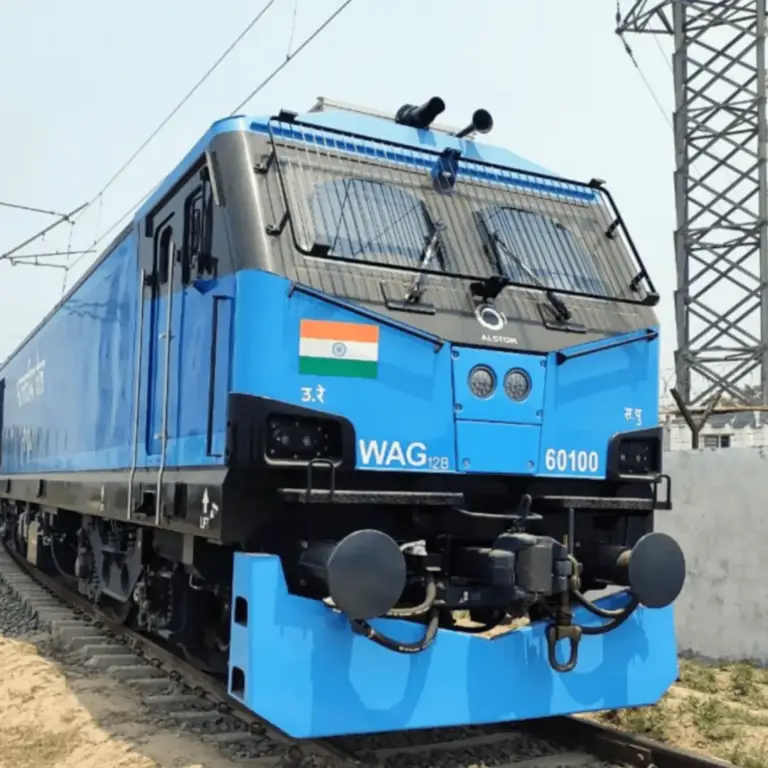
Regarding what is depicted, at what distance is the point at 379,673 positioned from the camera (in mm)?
4324

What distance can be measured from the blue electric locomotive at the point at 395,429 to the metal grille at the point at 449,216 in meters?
0.02

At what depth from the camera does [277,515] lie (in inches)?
178

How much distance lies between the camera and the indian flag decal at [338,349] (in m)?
4.46

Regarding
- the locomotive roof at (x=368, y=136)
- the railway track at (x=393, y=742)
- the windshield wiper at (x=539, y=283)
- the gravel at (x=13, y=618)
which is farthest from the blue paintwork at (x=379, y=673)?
the gravel at (x=13, y=618)

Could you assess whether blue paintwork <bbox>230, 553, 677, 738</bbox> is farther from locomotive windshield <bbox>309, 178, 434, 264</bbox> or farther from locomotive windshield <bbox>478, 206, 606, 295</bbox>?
locomotive windshield <bbox>478, 206, 606, 295</bbox>

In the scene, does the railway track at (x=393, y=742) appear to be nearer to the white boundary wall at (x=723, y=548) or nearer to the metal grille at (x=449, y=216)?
the metal grille at (x=449, y=216)

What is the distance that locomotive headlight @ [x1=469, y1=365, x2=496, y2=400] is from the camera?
477cm

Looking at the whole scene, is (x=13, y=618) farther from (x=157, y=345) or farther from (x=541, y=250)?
(x=541, y=250)

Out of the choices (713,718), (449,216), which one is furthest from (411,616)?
(713,718)

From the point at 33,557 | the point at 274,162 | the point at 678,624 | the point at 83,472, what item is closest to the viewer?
the point at 274,162

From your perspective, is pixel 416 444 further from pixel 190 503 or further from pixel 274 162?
pixel 274 162

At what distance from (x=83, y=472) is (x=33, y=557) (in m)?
3.51

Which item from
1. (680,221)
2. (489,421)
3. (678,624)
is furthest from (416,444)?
(680,221)

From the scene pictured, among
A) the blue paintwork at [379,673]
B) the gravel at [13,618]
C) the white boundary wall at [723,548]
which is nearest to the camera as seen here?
the blue paintwork at [379,673]
